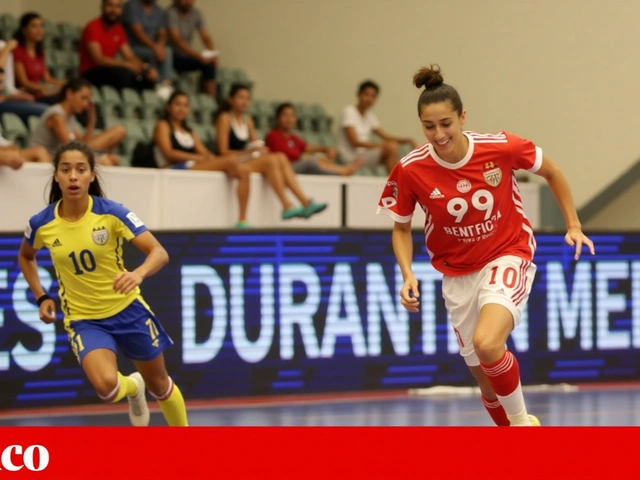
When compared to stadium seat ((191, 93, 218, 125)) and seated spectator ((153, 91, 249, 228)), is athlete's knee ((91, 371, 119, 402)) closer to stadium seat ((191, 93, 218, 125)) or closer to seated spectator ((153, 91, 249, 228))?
seated spectator ((153, 91, 249, 228))

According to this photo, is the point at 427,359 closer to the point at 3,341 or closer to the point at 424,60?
the point at 3,341

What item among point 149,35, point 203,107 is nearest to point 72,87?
point 203,107

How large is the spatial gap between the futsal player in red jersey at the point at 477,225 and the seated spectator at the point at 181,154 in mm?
4498

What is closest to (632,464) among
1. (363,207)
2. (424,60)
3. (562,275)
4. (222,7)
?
(562,275)

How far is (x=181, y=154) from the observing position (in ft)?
33.9

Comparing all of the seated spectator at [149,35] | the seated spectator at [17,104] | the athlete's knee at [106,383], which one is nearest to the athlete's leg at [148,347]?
the athlete's knee at [106,383]

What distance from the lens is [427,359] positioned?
30.0 ft

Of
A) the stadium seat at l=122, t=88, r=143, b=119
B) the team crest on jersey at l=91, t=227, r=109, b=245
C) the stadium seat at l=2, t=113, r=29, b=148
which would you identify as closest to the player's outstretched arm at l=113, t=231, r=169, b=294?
the team crest on jersey at l=91, t=227, r=109, b=245

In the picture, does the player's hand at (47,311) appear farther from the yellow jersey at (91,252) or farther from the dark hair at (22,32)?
the dark hair at (22,32)

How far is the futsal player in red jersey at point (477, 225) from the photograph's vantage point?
5.38 m

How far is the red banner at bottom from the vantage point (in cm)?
343

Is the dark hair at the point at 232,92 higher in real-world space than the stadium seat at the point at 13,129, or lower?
higher

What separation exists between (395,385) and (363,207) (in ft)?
8.42

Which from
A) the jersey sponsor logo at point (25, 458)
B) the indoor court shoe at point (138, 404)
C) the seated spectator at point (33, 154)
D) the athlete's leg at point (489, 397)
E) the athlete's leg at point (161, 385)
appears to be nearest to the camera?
the jersey sponsor logo at point (25, 458)
